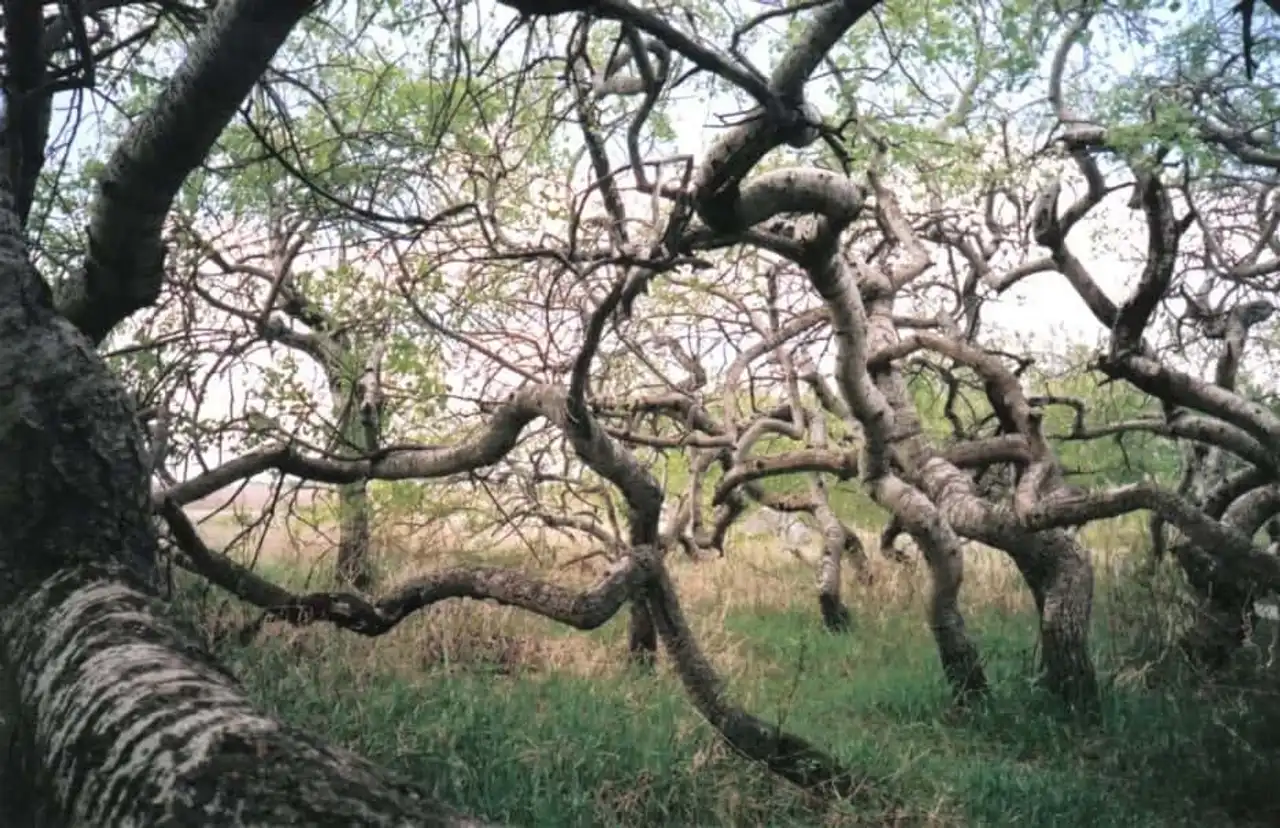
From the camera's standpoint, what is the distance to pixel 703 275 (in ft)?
29.3

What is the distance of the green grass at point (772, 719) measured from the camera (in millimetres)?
4488

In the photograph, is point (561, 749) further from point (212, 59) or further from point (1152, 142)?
point (1152, 142)

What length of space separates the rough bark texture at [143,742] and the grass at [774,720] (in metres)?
1.03

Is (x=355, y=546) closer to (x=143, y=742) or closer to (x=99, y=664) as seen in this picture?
(x=99, y=664)

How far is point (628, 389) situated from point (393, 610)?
10.7ft

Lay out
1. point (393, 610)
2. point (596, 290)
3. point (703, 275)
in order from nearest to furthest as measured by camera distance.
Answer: point (393, 610)
point (596, 290)
point (703, 275)

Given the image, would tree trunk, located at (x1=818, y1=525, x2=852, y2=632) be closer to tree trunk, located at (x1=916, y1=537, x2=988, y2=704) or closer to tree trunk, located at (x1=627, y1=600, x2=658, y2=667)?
tree trunk, located at (x1=627, y1=600, x2=658, y2=667)

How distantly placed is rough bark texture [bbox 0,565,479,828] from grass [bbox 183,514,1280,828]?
1.03 m

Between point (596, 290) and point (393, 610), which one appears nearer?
point (393, 610)

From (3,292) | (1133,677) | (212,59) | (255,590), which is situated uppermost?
(1133,677)

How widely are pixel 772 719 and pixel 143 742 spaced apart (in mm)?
4691

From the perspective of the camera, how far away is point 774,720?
19.6ft

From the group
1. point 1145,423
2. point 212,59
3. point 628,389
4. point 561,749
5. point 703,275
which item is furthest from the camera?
point 703,275

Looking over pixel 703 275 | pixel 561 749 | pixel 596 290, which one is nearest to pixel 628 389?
pixel 703 275
